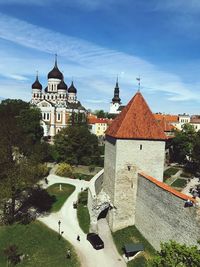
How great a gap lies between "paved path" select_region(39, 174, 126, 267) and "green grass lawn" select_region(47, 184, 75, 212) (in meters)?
0.65

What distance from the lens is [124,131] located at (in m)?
23.0

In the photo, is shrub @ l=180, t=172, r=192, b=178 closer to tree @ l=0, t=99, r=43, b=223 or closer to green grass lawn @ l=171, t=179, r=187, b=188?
green grass lawn @ l=171, t=179, r=187, b=188

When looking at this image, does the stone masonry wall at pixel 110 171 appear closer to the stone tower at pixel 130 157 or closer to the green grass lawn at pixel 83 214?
the stone tower at pixel 130 157

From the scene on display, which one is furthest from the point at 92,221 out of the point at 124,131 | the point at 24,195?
the point at 24,195

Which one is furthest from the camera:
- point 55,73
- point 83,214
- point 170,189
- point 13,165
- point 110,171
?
point 55,73

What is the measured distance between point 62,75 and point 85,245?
214 ft

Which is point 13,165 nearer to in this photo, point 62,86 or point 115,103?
point 62,86

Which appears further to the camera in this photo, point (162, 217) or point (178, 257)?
point (162, 217)

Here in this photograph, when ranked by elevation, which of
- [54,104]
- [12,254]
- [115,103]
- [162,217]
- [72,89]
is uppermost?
[72,89]

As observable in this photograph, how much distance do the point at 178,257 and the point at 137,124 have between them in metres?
13.6

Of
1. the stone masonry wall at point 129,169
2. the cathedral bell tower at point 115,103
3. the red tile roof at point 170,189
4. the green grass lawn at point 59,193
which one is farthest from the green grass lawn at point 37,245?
the cathedral bell tower at point 115,103

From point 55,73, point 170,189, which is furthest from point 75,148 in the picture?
point 55,73

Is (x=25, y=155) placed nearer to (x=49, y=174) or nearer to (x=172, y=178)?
(x=49, y=174)

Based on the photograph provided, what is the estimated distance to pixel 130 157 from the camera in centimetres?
2311
